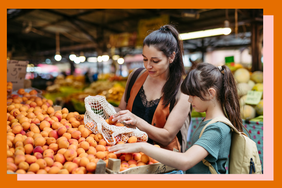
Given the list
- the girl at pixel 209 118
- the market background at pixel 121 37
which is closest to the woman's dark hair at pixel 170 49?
the market background at pixel 121 37

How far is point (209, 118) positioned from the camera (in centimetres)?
148

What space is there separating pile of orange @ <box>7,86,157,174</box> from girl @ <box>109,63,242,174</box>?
0.45 ft

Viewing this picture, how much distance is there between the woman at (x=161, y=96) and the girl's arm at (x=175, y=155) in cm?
36

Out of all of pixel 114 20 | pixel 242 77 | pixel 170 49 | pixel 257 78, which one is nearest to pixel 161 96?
pixel 170 49

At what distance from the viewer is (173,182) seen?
3.53ft

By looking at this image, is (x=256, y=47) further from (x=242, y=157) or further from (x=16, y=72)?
(x=16, y=72)

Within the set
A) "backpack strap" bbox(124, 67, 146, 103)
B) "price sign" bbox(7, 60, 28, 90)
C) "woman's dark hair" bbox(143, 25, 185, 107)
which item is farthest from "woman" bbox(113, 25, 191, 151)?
"price sign" bbox(7, 60, 28, 90)

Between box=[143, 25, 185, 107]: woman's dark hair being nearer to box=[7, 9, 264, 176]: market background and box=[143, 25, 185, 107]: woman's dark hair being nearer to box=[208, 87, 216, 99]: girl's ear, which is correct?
box=[7, 9, 264, 176]: market background

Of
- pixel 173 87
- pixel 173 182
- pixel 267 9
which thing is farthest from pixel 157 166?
pixel 267 9

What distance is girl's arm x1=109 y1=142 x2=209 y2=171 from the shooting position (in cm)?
118

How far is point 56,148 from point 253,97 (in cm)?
344

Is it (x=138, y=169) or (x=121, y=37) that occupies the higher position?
(x=121, y=37)

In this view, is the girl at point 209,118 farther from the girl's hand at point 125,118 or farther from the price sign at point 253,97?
the price sign at point 253,97

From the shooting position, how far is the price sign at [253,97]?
139 inches
